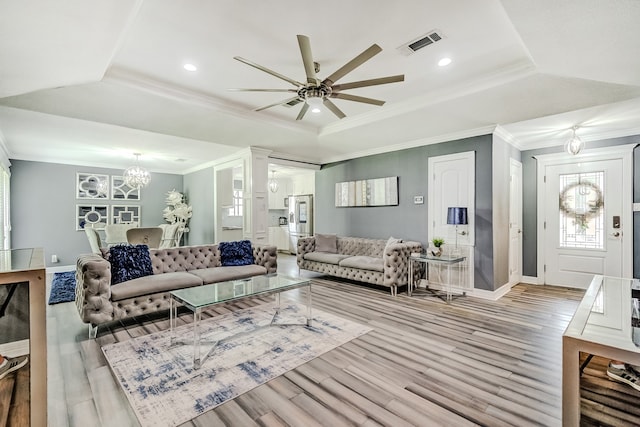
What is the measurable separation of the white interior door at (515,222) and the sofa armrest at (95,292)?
5.90 metres

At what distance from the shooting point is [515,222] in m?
5.36

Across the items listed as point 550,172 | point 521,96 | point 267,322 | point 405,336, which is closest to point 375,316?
point 405,336

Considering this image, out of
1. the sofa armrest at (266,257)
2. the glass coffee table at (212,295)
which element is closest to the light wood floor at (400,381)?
the glass coffee table at (212,295)

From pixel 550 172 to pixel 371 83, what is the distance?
4.79m

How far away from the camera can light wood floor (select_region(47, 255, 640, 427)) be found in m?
1.83

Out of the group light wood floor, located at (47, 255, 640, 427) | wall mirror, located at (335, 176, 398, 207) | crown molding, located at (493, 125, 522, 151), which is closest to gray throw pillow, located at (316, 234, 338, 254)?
wall mirror, located at (335, 176, 398, 207)

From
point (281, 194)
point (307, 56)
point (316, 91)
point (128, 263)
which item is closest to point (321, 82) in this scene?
point (316, 91)

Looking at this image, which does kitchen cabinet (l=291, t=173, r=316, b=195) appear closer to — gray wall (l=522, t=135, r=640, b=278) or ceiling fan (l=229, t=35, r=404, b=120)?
gray wall (l=522, t=135, r=640, b=278)

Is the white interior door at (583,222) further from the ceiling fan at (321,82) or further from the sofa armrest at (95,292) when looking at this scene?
the sofa armrest at (95,292)

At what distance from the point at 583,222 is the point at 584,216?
0.10m

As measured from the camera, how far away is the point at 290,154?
21.0 ft

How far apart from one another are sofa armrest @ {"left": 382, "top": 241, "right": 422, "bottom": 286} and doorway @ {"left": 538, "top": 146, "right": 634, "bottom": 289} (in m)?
2.73

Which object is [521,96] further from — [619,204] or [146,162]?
[146,162]

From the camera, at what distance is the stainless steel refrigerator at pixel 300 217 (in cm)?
895
